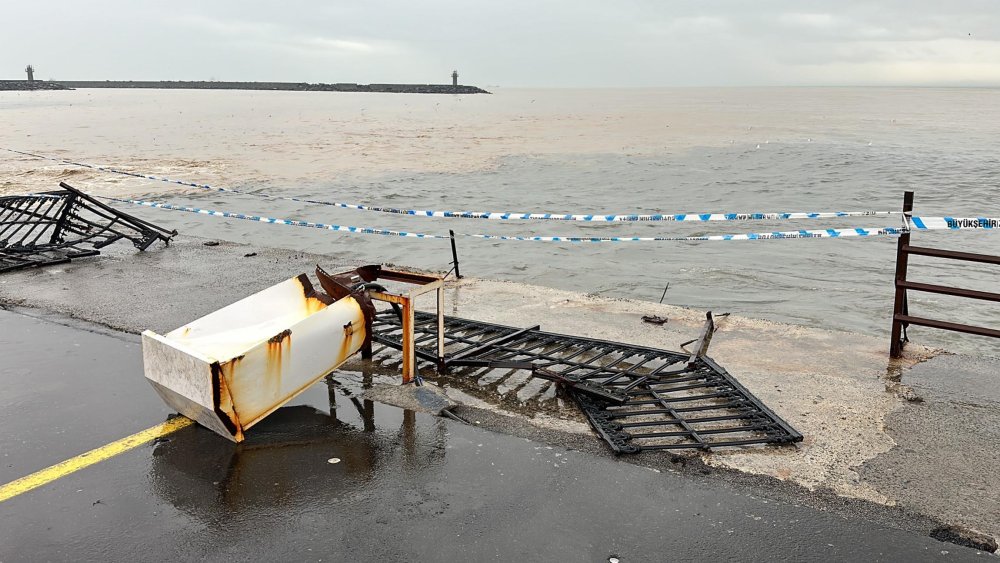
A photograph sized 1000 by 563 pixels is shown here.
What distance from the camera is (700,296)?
12.0 metres

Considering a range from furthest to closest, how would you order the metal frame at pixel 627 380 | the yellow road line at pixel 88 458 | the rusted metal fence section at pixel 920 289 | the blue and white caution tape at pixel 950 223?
the blue and white caution tape at pixel 950 223 → the rusted metal fence section at pixel 920 289 → the metal frame at pixel 627 380 → the yellow road line at pixel 88 458

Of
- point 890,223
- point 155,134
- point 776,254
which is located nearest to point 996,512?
point 776,254

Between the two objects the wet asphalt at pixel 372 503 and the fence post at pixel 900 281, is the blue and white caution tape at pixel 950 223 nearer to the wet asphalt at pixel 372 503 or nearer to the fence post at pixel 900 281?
the fence post at pixel 900 281

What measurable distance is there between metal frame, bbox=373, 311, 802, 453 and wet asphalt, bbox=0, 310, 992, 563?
582mm

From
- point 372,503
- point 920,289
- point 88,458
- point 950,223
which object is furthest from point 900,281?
point 88,458

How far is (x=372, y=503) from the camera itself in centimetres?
416

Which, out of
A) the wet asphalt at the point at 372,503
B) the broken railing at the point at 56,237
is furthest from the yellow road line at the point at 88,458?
the broken railing at the point at 56,237

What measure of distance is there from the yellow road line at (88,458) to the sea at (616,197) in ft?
21.3

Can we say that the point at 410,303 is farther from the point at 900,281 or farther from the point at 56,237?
the point at 56,237

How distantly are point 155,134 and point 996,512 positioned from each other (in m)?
54.2

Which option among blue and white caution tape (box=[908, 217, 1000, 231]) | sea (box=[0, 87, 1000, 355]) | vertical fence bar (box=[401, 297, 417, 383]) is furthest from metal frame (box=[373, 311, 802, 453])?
sea (box=[0, 87, 1000, 355])

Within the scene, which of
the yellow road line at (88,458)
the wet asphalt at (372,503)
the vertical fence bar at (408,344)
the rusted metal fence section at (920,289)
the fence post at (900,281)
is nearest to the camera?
the wet asphalt at (372,503)

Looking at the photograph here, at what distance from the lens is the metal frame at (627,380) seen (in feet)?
16.3

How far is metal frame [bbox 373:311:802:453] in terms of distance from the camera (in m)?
4.95
